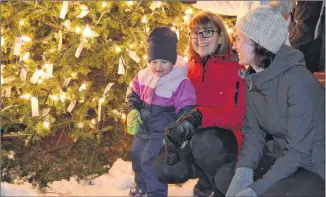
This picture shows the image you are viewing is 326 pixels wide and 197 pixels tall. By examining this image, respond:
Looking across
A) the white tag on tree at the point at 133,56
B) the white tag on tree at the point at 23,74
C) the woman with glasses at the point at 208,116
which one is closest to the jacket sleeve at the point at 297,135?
the woman with glasses at the point at 208,116

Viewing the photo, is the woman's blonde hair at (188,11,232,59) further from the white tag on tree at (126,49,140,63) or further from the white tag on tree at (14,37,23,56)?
the white tag on tree at (14,37,23,56)

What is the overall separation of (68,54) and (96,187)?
4.37 feet

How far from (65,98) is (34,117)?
374mm

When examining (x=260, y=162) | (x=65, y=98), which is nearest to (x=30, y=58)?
(x=65, y=98)

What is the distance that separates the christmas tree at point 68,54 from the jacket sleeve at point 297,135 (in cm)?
198

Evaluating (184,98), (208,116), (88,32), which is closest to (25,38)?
(88,32)

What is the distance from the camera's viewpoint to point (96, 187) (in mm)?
4414

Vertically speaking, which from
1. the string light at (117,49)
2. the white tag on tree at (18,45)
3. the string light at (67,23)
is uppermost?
the string light at (67,23)

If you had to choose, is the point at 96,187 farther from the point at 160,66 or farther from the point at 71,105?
the point at 160,66

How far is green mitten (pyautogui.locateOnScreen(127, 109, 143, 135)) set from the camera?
13.0 feet

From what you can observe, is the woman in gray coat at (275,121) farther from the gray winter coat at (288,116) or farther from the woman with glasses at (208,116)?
the woman with glasses at (208,116)

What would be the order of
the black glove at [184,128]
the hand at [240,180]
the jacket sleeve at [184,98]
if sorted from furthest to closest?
the jacket sleeve at [184,98] < the black glove at [184,128] < the hand at [240,180]

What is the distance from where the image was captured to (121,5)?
4727mm

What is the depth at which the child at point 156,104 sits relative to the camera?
151 inches
